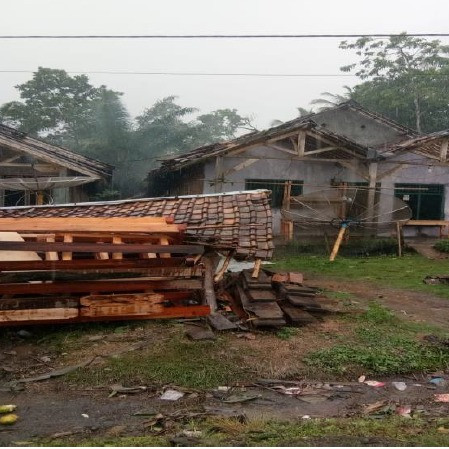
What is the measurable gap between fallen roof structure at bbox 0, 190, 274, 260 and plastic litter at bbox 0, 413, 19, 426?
3.58 meters

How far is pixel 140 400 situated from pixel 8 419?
1203 millimetres

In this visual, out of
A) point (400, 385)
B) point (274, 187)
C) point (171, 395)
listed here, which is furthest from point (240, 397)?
point (274, 187)

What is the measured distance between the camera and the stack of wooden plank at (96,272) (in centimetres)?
605

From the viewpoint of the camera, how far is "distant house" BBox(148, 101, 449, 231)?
14.3 metres

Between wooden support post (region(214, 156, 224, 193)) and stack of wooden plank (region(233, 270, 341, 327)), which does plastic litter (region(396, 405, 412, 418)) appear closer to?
stack of wooden plank (region(233, 270, 341, 327))

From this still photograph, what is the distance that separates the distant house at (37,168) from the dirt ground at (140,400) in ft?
22.0

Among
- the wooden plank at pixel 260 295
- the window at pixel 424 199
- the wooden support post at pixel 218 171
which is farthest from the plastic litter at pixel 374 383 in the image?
the window at pixel 424 199

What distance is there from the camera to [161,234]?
6879 mm

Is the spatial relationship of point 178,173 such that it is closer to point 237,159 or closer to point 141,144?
point 237,159

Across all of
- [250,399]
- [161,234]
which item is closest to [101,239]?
[161,234]

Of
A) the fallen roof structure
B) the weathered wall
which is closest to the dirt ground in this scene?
the fallen roof structure

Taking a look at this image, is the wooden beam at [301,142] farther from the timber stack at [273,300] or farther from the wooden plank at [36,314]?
the wooden plank at [36,314]

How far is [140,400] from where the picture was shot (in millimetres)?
4707

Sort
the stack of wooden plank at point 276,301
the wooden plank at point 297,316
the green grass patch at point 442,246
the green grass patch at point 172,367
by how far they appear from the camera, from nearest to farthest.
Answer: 1. the green grass patch at point 172,367
2. the stack of wooden plank at point 276,301
3. the wooden plank at point 297,316
4. the green grass patch at point 442,246
